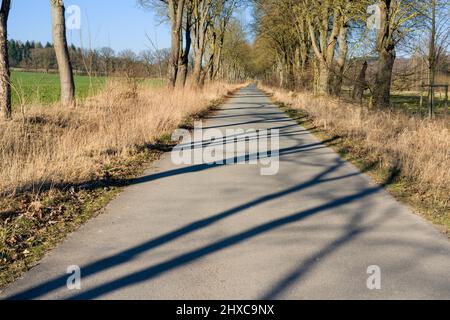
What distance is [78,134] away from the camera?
9.17 m

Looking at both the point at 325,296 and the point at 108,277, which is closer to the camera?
the point at 325,296

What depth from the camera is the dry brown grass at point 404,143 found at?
21.1ft

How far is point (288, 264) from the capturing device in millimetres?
3781

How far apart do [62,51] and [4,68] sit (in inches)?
125

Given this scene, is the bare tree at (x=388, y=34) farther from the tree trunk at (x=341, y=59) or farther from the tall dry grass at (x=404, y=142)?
the tree trunk at (x=341, y=59)

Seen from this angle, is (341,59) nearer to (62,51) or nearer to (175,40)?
(175,40)

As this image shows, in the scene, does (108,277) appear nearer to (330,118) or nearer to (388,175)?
(388,175)

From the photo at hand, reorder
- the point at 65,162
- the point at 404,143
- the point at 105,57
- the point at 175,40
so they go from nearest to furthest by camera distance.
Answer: the point at 65,162 < the point at 404,143 < the point at 105,57 < the point at 175,40

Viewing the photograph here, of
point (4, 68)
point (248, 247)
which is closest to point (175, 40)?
point (4, 68)

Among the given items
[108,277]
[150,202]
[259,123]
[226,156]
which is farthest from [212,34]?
[108,277]

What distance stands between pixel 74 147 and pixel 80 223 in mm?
3639

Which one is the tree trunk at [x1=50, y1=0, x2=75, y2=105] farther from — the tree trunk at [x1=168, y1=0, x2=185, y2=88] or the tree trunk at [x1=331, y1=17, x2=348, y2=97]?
the tree trunk at [x1=331, y1=17, x2=348, y2=97]
